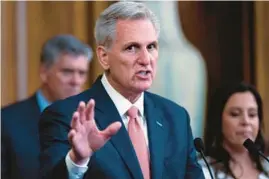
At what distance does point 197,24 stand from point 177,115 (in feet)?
8.94

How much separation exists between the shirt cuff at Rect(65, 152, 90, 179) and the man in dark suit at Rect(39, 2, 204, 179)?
0.04m

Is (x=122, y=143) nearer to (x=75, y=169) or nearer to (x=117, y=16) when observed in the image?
(x=75, y=169)

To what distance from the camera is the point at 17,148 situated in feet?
→ 10.1

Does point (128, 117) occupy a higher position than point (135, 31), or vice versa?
point (135, 31)

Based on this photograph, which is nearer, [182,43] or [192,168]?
[192,168]

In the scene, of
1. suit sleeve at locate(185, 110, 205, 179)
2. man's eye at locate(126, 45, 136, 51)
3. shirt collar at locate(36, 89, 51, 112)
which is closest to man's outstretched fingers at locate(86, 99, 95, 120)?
man's eye at locate(126, 45, 136, 51)

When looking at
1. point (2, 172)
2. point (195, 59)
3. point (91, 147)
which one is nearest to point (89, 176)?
point (91, 147)

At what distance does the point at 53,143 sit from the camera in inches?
76.2

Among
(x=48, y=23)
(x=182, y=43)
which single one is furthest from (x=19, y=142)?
(x=182, y=43)

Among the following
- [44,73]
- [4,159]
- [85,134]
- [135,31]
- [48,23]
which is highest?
[135,31]

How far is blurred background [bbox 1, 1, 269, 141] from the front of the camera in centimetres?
440

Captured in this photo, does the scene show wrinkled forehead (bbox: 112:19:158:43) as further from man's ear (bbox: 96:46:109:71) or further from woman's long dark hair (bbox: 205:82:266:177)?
woman's long dark hair (bbox: 205:82:266:177)

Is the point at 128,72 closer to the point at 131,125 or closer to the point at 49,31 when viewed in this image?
the point at 131,125

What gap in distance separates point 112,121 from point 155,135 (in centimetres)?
15
